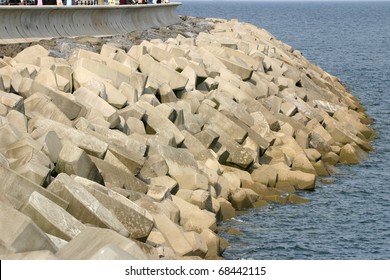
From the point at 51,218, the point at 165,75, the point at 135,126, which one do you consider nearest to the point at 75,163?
the point at 51,218

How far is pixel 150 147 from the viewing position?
1884cm

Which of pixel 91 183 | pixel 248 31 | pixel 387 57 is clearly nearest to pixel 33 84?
pixel 91 183

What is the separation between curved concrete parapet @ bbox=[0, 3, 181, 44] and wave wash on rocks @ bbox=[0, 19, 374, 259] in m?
2.59

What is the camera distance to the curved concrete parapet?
25.4 meters

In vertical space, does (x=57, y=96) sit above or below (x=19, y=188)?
below

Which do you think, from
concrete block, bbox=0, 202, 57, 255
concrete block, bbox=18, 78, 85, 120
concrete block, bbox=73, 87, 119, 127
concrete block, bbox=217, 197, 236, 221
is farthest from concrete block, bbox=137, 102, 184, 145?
concrete block, bbox=0, 202, 57, 255

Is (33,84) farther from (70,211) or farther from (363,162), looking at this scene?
(363,162)

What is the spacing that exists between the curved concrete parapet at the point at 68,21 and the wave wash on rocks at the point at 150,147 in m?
2.59

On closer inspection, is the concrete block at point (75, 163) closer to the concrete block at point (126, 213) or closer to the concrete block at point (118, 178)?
the concrete block at point (118, 178)

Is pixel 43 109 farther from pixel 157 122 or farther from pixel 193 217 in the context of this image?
pixel 193 217

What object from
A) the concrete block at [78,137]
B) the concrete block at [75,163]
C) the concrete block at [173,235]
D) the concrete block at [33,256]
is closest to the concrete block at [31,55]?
the concrete block at [78,137]

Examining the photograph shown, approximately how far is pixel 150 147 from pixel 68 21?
11129mm

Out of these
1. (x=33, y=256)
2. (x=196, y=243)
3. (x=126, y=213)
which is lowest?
(x=196, y=243)

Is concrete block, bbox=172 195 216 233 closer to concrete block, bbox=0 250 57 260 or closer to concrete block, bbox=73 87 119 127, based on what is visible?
concrete block, bbox=73 87 119 127
